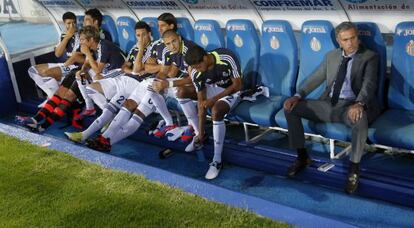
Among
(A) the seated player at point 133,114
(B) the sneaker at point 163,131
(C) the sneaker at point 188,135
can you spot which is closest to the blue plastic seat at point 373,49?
(C) the sneaker at point 188,135

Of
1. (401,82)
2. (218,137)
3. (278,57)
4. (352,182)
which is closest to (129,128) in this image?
(218,137)

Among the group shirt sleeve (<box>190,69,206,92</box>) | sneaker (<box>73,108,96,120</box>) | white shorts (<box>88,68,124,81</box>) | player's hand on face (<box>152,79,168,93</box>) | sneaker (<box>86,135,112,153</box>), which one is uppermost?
shirt sleeve (<box>190,69,206,92</box>)

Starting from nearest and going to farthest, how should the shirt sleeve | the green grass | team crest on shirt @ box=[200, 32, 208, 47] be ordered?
1. the green grass
2. the shirt sleeve
3. team crest on shirt @ box=[200, 32, 208, 47]

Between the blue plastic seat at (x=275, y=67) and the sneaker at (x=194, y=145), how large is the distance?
1.66ft

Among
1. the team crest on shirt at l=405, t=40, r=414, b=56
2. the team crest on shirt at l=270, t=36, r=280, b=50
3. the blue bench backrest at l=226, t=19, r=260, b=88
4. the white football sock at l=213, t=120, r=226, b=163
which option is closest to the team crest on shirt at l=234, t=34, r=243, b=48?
the blue bench backrest at l=226, t=19, r=260, b=88

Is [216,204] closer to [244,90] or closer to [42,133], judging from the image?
[244,90]

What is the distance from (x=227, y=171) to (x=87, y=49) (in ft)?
8.20

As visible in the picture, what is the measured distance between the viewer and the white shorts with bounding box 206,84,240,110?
459 cm

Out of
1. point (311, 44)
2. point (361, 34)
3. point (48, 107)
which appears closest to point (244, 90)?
point (311, 44)

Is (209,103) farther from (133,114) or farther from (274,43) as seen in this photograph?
(133,114)

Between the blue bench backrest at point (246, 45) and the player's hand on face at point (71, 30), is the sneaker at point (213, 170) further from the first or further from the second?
the player's hand on face at point (71, 30)

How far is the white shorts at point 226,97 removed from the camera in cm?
459

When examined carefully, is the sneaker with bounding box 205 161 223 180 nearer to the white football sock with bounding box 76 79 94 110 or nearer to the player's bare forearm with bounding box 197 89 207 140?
the player's bare forearm with bounding box 197 89 207 140

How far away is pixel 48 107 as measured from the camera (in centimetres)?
615
